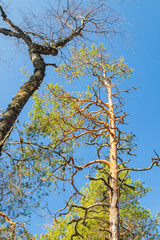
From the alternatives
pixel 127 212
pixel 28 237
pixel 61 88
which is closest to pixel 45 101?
pixel 61 88

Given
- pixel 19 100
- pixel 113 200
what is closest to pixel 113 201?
pixel 113 200

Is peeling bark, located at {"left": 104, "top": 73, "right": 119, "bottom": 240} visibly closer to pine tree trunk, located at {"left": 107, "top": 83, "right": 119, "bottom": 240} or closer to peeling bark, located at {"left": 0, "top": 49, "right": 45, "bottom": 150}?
pine tree trunk, located at {"left": 107, "top": 83, "right": 119, "bottom": 240}

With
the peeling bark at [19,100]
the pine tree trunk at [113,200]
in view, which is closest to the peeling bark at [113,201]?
the pine tree trunk at [113,200]

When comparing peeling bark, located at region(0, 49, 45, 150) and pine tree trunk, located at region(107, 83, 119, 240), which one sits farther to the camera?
pine tree trunk, located at region(107, 83, 119, 240)

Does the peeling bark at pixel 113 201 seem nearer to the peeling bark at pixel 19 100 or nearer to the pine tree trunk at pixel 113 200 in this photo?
the pine tree trunk at pixel 113 200

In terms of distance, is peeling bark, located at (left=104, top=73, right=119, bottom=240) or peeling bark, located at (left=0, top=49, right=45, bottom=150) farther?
peeling bark, located at (left=104, top=73, right=119, bottom=240)

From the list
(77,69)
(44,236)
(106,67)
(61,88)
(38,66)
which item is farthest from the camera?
(44,236)

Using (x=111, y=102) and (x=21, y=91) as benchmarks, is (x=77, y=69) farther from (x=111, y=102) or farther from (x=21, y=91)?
(x=21, y=91)

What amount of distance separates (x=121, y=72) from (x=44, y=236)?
31.7ft

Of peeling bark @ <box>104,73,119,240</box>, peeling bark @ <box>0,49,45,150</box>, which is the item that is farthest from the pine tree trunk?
peeling bark @ <box>0,49,45,150</box>

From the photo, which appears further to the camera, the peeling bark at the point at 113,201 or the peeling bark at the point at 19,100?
the peeling bark at the point at 113,201

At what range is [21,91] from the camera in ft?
11.4

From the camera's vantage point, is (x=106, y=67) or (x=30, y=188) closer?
(x=30, y=188)

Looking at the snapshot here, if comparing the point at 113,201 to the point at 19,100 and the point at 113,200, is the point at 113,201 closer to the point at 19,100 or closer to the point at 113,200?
the point at 113,200
